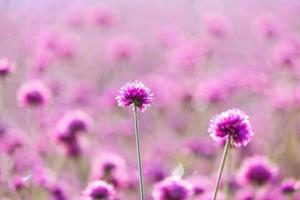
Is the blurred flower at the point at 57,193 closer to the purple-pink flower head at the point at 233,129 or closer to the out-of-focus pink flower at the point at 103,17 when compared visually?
the purple-pink flower head at the point at 233,129

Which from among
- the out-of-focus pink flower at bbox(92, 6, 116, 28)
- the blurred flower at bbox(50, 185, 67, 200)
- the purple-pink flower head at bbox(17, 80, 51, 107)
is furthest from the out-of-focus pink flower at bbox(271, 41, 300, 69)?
the blurred flower at bbox(50, 185, 67, 200)

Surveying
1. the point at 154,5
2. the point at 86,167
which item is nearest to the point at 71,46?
the point at 86,167

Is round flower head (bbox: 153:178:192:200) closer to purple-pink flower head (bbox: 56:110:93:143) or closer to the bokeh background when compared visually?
the bokeh background

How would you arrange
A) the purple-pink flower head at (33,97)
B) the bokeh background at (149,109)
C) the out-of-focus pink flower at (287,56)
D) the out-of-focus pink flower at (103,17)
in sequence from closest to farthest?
the purple-pink flower head at (33,97) → the bokeh background at (149,109) → the out-of-focus pink flower at (287,56) → the out-of-focus pink flower at (103,17)

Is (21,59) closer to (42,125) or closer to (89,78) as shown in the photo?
(89,78)

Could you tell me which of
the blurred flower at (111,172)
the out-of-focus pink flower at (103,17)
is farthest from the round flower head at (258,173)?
the out-of-focus pink flower at (103,17)
